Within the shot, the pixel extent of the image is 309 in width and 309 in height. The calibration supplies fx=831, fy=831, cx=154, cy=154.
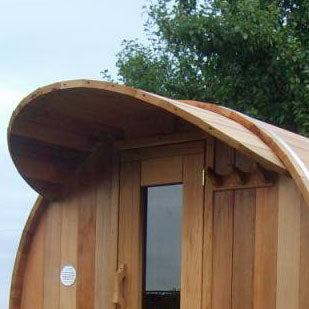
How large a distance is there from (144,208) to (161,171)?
30 cm

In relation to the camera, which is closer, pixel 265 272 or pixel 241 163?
pixel 265 272

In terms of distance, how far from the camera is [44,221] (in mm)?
6191

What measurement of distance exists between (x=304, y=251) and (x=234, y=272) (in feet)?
1.81

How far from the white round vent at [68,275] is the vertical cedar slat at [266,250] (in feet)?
5.51

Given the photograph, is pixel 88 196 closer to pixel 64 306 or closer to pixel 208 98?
pixel 64 306

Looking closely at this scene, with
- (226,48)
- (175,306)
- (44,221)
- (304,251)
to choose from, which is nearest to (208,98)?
(226,48)

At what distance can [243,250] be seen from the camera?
4.86 meters

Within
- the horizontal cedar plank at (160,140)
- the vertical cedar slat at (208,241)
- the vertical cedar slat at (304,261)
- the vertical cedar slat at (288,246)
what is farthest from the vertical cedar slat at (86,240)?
the vertical cedar slat at (304,261)

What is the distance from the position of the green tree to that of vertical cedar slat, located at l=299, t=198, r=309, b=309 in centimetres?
536

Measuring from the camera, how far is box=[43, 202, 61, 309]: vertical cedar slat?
608 cm

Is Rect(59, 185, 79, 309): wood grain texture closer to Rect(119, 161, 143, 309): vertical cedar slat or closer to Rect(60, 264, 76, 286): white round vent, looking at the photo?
Rect(60, 264, 76, 286): white round vent

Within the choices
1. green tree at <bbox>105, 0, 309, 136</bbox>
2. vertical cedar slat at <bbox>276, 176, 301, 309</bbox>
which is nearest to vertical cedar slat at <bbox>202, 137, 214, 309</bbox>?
vertical cedar slat at <bbox>276, 176, 301, 309</bbox>

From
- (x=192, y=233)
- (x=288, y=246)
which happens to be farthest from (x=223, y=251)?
(x=288, y=246)

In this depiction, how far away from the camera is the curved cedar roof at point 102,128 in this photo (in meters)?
4.53
